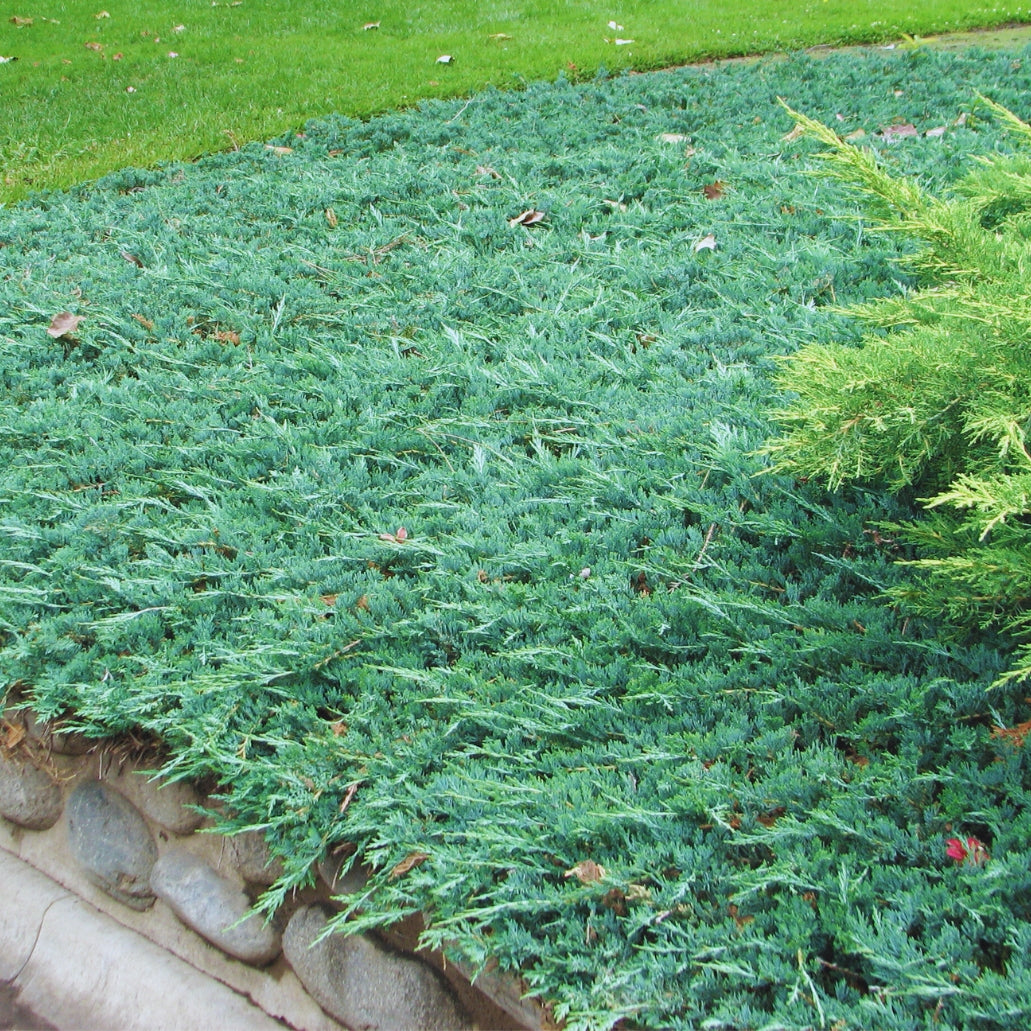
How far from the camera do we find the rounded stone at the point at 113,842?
2764 mm

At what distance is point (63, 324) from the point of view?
4.39 m

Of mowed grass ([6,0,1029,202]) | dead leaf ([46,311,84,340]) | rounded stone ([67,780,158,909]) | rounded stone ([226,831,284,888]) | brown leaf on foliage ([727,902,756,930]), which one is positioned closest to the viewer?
brown leaf on foliage ([727,902,756,930])

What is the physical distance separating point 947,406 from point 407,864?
5.50 ft

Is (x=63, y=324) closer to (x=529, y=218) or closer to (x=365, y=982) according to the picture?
(x=529, y=218)

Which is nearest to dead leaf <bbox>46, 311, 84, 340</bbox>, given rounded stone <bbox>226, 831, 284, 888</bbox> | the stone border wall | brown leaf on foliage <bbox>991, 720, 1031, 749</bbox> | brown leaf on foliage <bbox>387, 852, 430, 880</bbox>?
the stone border wall

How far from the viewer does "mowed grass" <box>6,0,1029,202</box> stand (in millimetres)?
7000

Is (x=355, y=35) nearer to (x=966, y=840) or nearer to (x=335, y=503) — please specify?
(x=335, y=503)

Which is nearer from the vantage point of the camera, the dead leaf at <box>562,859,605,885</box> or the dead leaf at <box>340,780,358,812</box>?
the dead leaf at <box>562,859,605,885</box>

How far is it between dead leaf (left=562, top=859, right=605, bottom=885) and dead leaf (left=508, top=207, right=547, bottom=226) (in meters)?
3.77

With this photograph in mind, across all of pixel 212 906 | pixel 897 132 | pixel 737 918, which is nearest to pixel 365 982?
pixel 212 906

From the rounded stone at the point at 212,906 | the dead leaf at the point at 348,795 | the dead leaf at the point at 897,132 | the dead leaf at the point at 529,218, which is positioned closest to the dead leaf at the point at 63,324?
the dead leaf at the point at 529,218

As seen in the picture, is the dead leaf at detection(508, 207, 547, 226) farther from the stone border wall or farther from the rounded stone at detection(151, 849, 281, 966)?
the rounded stone at detection(151, 849, 281, 966)

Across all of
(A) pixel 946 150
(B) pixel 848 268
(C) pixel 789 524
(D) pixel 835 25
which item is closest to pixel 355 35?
(D) pixel 835 25

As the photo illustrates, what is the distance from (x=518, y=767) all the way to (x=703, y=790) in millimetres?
451
